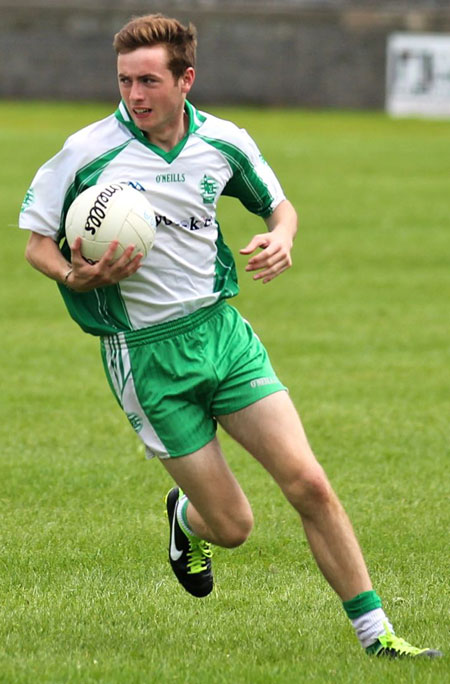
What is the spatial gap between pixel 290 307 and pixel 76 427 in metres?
6.82

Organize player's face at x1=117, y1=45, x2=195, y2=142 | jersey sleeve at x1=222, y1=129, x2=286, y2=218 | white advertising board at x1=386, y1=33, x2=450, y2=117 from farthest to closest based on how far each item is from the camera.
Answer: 1. white advertising board at x1=386, y1=33, x2=450, y2=117
2. jersey sleeve at x1=222, y1=129, x2=286, y2=218
3. player's face at x1=117, y1=45, x2=195, y2=142

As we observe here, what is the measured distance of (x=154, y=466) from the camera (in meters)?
9.94

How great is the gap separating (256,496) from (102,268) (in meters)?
3.75

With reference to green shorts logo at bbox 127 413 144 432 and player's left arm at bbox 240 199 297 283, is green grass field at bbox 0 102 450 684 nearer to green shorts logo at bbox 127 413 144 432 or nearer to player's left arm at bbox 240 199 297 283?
green shorts logo at bbox 127 413 144 432

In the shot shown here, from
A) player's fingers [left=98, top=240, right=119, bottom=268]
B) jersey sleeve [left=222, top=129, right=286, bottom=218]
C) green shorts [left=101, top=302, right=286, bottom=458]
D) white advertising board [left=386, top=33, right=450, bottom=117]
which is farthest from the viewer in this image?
white advertising board [left=386, top=33, right=450, bottom=117]

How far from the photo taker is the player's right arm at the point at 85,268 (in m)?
5.70

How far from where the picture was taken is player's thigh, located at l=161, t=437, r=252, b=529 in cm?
604

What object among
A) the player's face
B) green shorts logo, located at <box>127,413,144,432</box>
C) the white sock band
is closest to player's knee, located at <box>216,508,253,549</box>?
green shorts logo, located at <box>127,413,144,432</box>

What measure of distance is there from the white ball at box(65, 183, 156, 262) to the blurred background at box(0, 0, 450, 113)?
133 feet

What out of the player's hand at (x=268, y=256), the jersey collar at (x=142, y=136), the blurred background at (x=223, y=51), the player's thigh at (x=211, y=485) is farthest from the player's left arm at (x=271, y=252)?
the blurred background at (x=223, y=51)

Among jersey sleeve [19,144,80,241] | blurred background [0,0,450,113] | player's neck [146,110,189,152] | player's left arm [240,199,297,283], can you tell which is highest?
player's neck [146,110,189,152]

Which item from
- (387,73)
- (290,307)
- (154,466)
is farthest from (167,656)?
(387,73)

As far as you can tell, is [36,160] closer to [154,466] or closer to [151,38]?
[154,466]

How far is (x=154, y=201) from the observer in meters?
6.04
